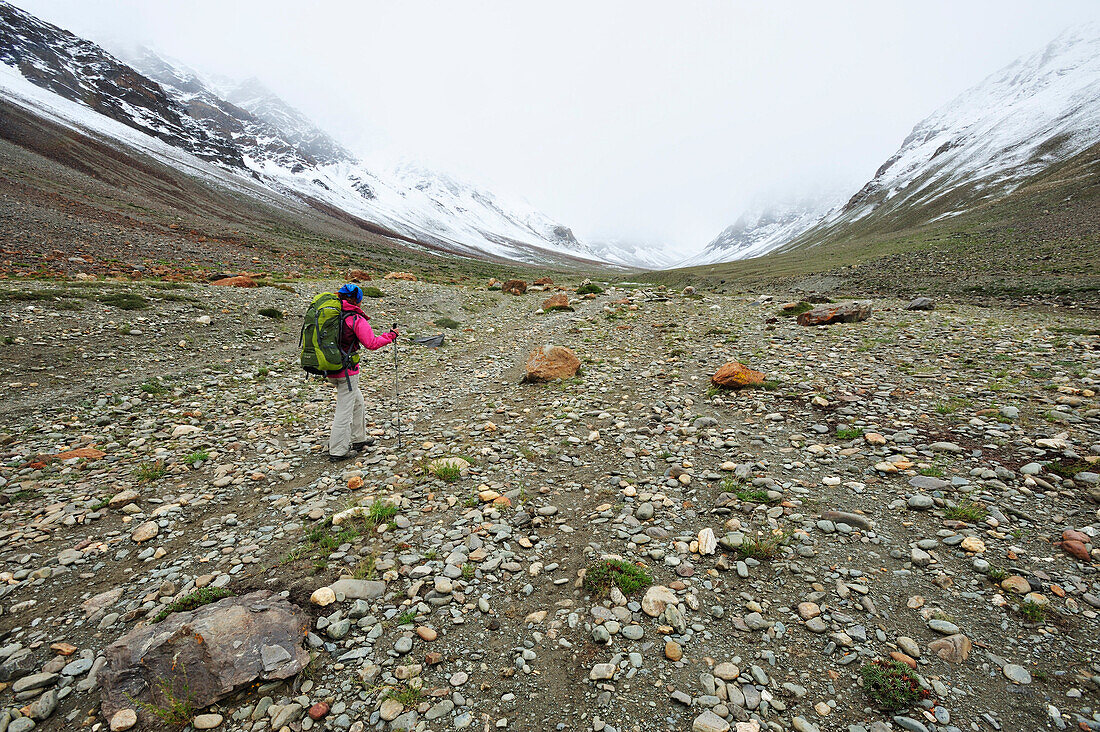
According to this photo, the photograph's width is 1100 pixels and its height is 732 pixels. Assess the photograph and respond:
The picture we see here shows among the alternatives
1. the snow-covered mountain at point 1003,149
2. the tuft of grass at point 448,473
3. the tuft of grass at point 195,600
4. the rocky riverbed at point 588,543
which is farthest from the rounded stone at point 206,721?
the snow-covered mountain at point 1003,149

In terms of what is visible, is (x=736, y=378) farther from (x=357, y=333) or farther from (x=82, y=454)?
(x=82, y=454)

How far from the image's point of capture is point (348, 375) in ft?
32.5

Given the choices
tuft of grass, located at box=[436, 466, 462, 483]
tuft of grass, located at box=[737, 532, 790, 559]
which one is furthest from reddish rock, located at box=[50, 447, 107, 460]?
tuft of grass, located at box=[737, 532, 790, 559]

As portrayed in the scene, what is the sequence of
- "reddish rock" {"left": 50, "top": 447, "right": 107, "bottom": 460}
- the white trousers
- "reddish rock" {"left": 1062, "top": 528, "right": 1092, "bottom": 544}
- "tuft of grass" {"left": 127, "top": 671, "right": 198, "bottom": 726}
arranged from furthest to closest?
the white trousers, "reddish rock" {"left": 50, "top": 447, "right": 107, "bottom": 460}, "reddish rock" {"left": 1062, "top": 528, "right": 1092, "bottom": 544}, "tuft of grass" {"left": 127, "top": 671, "right": 198, "bottom": 726}

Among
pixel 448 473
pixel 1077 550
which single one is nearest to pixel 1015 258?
pixel 1077 550

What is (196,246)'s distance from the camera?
4809 centimetres

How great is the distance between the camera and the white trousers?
972 centimetres

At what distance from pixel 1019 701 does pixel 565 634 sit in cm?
429

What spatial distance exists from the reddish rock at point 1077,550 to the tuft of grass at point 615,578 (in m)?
5.17

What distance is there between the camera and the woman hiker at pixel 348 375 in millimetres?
9641

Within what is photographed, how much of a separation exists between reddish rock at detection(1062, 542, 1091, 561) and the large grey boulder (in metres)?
9.26

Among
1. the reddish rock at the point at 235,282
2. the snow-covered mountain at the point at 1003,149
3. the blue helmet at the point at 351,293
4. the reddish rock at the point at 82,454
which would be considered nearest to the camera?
the reddish rock at the point at 82,454

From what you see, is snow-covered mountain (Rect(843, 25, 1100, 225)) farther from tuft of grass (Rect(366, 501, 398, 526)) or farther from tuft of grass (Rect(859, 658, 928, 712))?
tuft of grass (Rect(366, 501, 398, 526))

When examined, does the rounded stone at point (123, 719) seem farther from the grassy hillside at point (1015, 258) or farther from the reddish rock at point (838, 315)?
the grassy hillside at point (1015, 258)
